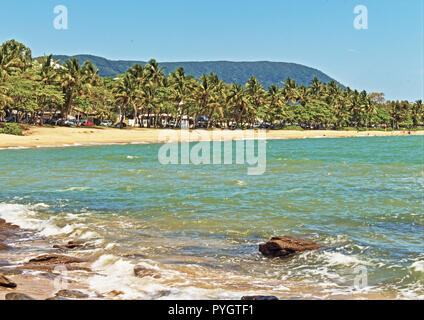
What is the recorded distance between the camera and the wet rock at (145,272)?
376 inches

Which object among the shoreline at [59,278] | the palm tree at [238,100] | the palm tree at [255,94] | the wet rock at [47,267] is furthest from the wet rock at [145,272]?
the palm tree at [255,94]

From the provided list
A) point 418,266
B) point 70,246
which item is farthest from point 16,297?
point 418,266

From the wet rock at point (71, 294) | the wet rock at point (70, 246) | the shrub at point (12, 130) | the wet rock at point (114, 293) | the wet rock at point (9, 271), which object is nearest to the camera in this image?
the wet rock at point (71, 294)

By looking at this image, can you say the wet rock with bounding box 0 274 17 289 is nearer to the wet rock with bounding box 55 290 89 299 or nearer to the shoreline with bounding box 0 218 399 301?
the shoreline with bounding box 0 218 399 301

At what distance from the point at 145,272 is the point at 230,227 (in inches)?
232

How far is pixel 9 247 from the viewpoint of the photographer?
39.6 ft

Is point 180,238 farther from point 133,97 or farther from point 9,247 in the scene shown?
point 133,97

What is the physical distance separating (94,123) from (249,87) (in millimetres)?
41530

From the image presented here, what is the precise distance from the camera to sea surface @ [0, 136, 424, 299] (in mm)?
9375

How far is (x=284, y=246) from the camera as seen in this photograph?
1180 centimetres

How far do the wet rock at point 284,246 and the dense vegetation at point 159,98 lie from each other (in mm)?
59383

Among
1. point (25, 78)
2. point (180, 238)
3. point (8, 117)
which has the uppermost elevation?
point (25, 78)

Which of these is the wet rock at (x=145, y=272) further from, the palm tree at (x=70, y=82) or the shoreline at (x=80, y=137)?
the palm tree at (x=70, y=82)
